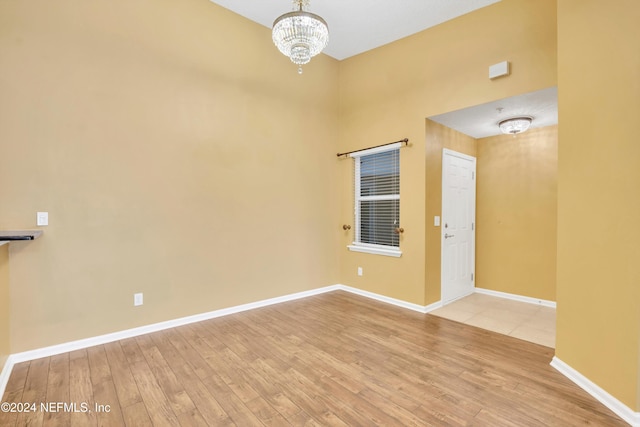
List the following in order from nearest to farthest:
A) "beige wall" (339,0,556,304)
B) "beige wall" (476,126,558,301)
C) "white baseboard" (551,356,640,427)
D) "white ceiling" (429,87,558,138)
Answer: "white baseboard" (551,356,640,427)
"beige wall" (339,0,556,304)
"white ceiling" (429,87,558,138)
"beige wall" (476,126,558,301)

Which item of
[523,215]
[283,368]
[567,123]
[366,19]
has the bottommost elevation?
[283,368]

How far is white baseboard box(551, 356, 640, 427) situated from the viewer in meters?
1.78

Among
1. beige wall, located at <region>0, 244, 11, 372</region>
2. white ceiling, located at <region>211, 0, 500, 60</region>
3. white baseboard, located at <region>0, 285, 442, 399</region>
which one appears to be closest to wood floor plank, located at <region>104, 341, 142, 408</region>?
white baseboard, located at <region>0, 285, 442, 399</region>

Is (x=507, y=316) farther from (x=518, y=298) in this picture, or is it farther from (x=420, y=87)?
(x=420, y=87)

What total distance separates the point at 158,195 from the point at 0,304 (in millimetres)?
1447

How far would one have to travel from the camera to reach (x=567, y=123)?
229 centimetres

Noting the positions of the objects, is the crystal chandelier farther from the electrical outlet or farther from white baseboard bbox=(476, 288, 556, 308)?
white baseboard bbox=(476, 288, 556, 308)

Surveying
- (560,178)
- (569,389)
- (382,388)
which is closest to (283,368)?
(382,388)

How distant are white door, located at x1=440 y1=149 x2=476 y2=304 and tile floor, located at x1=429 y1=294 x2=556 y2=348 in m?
0.25

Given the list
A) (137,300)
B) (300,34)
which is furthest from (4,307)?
(300,34)

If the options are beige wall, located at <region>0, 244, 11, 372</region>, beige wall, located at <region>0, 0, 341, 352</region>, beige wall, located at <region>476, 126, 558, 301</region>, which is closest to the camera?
beige wall, located at <region>0, 244, 11, 372</region>

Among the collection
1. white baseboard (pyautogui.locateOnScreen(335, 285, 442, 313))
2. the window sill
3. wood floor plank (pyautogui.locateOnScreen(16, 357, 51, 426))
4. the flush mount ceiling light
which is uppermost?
the flush mount ceiling light

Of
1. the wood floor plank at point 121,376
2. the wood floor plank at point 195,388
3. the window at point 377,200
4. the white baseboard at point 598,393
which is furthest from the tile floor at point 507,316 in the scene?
the wood floor plank at point 121,376

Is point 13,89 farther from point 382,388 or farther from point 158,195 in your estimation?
point 382,388
